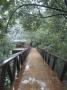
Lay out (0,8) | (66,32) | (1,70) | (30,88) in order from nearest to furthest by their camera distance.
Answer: (1,70)
(30,88)
(0,8)
(66,32)

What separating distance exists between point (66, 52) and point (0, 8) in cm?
464

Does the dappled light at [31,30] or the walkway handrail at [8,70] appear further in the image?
the dappled light at [31,30]

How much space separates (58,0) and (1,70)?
750 centimetres

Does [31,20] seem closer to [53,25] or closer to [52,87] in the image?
[53,25]

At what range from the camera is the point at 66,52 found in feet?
34.1

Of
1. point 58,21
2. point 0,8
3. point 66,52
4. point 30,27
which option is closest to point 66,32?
point 58,21

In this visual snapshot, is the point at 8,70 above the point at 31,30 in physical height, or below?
above

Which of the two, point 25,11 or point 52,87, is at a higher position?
point 25,11

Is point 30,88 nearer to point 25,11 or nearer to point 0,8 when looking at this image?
point 0,8

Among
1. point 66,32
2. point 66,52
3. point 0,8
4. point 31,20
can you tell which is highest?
point 0,8

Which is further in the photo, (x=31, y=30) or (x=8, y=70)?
(x=31, y=30)

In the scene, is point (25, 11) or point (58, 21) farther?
point (58, 21)

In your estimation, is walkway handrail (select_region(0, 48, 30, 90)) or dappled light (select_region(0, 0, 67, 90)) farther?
dappled light (select_region(0, 0, 67, 90))

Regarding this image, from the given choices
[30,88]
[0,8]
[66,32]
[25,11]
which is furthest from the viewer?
[66,32]
